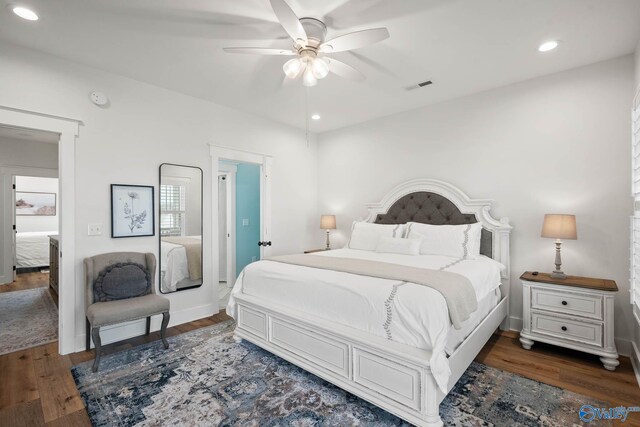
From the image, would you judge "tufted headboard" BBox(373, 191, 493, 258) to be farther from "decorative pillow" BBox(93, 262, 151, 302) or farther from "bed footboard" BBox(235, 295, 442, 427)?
"decorative pillow" BBox(93, 262, 151, 302)

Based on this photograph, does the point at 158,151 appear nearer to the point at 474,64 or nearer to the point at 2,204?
the point at 474,64

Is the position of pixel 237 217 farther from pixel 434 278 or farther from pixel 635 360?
→ pixel 635 360

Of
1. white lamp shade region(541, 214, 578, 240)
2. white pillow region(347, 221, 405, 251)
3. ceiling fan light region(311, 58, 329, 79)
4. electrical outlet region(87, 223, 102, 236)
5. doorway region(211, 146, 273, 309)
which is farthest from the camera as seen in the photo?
doorway region(211, 146, 273, 309)

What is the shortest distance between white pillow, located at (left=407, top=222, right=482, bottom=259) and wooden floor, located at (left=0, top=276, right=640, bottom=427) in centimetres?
96

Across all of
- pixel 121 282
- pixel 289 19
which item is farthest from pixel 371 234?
pixel 121 282

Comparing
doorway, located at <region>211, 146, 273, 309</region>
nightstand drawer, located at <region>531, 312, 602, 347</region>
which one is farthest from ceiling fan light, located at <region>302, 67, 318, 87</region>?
nightstand drawer, located at <region>531, 312, 602, 347</region>

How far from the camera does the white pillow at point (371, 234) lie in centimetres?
393

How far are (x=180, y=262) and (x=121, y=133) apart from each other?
1.57 meters

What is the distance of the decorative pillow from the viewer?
2.91 meters

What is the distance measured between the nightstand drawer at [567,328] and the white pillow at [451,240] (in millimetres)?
796

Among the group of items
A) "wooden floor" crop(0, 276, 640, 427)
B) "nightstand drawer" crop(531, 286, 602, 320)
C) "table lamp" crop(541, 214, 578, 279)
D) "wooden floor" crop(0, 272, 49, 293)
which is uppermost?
"table lamp" crop(541, 214, 578, 279)

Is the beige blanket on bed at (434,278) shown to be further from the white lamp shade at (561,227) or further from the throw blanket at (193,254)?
the throw blanket at (193,254)

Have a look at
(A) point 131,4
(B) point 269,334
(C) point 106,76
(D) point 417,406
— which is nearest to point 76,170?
(C) point 106,76

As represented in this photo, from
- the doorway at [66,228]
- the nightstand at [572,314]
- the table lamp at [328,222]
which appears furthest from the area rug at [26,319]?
the nightstand at [572,314]
